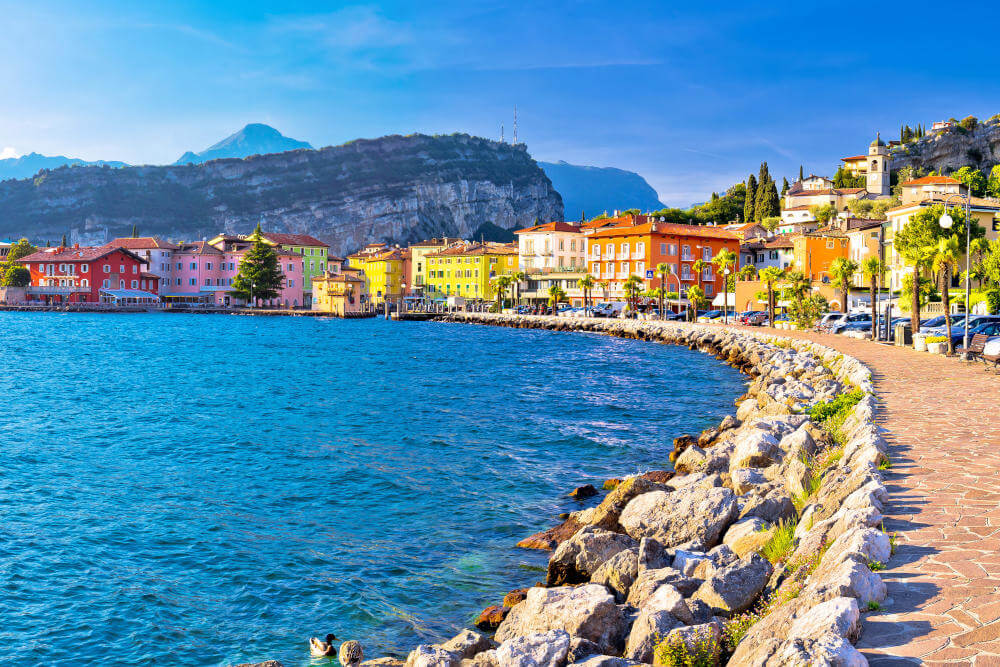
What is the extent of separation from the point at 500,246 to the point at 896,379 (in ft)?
361

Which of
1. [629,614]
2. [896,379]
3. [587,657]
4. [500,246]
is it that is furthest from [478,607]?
[500,246]

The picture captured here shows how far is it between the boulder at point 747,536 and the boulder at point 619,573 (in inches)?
52.6

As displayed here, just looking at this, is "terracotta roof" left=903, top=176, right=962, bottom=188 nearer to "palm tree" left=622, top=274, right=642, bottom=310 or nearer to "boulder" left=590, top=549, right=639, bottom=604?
"palm tree" left=622, top=274, right=642, bottom=310

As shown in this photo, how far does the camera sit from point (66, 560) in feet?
41.7

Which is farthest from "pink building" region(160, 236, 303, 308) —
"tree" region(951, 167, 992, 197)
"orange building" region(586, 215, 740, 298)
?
"tree" region(951, 167, 992, 197)

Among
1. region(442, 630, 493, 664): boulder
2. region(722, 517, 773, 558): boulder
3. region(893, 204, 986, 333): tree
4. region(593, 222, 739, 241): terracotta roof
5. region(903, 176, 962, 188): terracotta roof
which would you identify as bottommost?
region(442, 630, 493, 664): boulder

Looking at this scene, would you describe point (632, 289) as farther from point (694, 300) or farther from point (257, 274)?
point (257, 274)

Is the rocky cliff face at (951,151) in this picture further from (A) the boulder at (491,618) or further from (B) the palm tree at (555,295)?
(A) the boulder at (491,618)

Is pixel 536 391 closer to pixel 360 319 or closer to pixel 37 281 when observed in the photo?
pixel 360 319

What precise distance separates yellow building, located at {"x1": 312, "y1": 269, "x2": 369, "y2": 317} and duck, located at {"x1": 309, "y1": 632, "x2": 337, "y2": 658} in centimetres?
12092

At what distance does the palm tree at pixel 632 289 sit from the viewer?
9091cm

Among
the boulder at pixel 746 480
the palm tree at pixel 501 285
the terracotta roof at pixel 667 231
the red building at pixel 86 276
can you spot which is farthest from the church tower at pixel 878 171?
the boulder at pixel 746 480

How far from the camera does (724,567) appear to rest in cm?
824

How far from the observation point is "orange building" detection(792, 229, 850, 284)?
78.9 m
